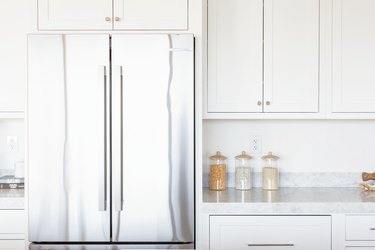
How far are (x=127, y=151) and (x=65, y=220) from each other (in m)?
0.52

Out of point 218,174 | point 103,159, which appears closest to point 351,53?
point 218,174

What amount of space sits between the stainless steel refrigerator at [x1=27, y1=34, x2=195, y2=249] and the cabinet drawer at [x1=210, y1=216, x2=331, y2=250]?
0.96 ft

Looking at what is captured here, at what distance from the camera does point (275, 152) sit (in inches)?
122

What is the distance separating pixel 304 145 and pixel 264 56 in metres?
0.76

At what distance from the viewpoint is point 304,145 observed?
3.11 meters

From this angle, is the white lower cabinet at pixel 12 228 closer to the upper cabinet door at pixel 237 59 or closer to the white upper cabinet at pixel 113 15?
the white upper cabinet at pixel 113 15

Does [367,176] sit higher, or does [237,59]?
[237,59]

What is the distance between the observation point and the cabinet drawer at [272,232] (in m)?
2.44

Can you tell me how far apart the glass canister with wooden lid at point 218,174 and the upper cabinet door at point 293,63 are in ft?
1.62

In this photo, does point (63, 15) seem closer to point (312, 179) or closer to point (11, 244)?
point (11, 244)

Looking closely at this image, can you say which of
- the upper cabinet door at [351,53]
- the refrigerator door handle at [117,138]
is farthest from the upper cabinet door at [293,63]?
the refrigerator door handle at [117,138]

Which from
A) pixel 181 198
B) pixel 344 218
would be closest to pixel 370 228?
pixel 344 218

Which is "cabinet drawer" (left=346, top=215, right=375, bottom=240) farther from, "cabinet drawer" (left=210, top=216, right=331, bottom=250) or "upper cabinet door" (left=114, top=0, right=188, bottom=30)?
"upper cabinet door" (left=114, top=0, right=188, bottom=30)

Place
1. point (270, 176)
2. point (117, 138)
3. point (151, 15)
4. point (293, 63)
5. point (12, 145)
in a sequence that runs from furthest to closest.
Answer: point (12, 145) → point (270, 176) → point (293, 63) → point (151, 15) → point (117, 138)
